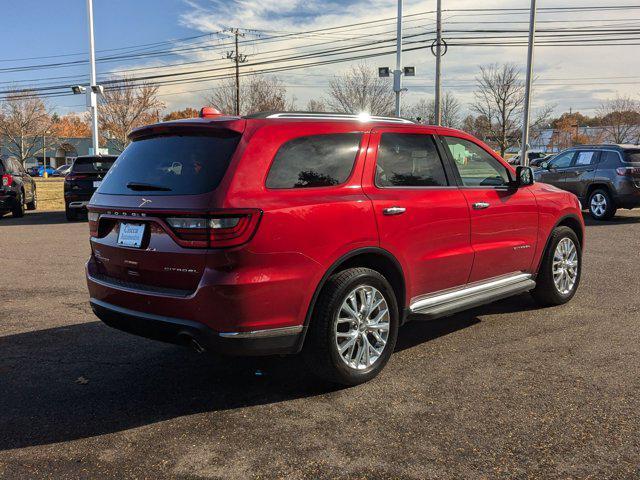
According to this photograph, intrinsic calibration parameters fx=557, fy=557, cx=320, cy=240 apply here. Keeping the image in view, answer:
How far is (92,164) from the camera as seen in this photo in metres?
14.1

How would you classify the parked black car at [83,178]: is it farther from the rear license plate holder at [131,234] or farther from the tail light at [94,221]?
the rear license plate holder at [131,234]

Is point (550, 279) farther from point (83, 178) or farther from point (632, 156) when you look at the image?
point (83, 178)

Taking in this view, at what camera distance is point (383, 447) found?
3.02m

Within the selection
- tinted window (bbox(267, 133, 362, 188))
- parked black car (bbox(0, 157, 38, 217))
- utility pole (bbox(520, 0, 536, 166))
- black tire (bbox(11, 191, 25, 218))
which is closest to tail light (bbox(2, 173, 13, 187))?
parked black car (bbox(0, 157, 38, 217))

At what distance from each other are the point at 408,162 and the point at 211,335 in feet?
6.79

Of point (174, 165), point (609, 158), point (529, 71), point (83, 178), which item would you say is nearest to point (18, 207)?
point (83, 178)

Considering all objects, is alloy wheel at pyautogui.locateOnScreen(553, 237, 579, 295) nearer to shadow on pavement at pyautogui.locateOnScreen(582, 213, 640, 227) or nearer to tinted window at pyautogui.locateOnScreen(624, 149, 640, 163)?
shadow on pavement at pyautogui.locateOnScreen(582, 213, 640, 227)

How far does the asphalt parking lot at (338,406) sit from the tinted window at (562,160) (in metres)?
10.2

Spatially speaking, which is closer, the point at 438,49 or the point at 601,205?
the point at 601,205

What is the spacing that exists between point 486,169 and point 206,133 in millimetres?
2796

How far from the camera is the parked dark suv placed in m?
13.2

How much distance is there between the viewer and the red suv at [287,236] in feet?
10.7

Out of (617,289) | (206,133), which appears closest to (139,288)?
(206,133)

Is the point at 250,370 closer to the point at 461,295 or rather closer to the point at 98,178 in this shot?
the point at 461,295
